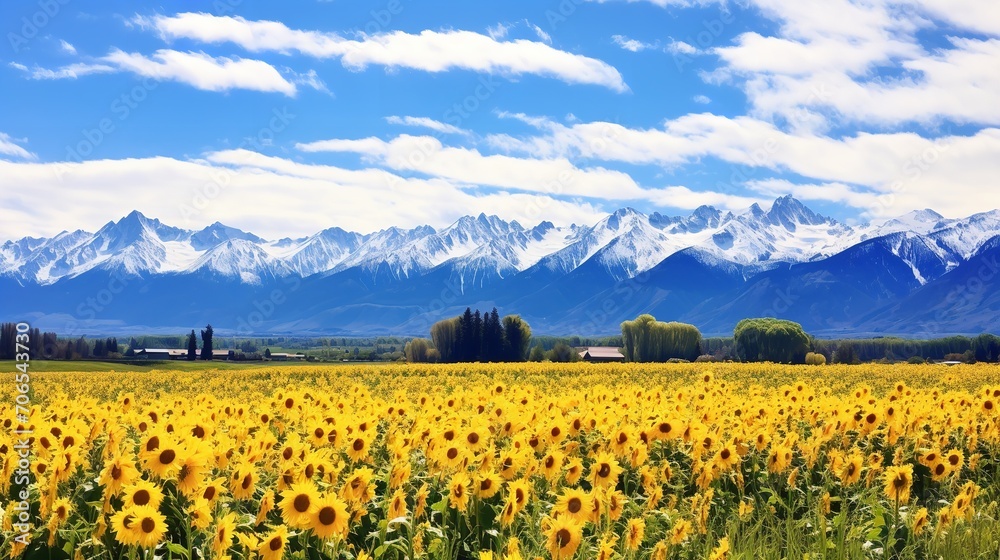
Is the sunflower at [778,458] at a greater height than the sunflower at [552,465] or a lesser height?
lesser

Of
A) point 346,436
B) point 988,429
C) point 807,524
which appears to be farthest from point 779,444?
point 346,436

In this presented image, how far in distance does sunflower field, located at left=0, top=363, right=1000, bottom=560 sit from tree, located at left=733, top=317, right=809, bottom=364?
97361 mm

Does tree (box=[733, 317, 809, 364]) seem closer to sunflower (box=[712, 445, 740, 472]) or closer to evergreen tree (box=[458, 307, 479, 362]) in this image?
evergreen tree (box=[458, 307, 479, 362])

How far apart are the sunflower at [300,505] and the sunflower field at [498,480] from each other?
0.04ft

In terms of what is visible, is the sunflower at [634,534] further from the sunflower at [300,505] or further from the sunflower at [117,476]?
the sunflower at [117,476]

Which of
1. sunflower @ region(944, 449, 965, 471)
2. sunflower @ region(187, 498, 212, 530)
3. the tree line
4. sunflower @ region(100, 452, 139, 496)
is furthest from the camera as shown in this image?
the tree line

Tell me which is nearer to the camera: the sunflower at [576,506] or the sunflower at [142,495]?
the sunflower at [142,495]

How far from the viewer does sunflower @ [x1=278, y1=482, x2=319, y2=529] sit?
581cm

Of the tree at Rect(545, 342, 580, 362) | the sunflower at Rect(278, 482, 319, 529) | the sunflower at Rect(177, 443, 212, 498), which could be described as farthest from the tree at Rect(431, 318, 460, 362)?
the sunflower at Rect(278, 482, 319, 529)

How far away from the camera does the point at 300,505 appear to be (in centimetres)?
589

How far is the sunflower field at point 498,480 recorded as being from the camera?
20.9ft

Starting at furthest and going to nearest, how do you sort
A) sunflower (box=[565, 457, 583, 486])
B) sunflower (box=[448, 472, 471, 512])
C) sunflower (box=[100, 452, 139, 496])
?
sunflower (box=[565, 457, 583, 486])
sunflower (box=[448, 472, 471, 512])
sunflower (box=[100, 452, 139, 496])

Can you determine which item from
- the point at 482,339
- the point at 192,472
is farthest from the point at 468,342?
the point at 192,472

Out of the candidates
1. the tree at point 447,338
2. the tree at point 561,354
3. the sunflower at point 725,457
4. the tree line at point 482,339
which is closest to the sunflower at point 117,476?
the sunflower at point 725,457
